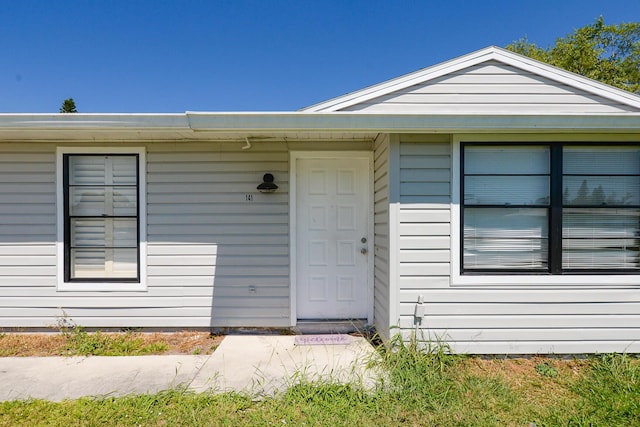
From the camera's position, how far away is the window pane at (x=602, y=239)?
331cm

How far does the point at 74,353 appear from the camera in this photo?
138 inches

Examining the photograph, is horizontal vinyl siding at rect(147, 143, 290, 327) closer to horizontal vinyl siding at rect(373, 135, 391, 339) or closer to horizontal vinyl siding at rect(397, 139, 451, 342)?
horizontal vinyl siding at rect(373, 135, 391, 339)

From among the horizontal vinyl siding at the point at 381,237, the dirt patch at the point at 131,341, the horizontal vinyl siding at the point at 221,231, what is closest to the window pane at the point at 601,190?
the horizontal vinyl siding at the point at 381,237

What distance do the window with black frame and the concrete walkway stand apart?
156 cm

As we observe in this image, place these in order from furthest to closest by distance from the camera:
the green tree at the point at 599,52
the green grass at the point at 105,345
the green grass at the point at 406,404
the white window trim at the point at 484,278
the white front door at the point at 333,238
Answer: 1. the green tree at the point at 599,52
2. the white front door at the point at 333,238
3. the green grass at the point at 105,345
4. the white window trim at the point at 484,278
5. the green grass at the point at 406,404

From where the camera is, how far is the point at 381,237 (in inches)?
144

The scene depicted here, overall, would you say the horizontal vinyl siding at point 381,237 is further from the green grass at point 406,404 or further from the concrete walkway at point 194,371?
the green grass at point 406,404

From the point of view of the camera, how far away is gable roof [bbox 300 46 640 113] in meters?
3.39

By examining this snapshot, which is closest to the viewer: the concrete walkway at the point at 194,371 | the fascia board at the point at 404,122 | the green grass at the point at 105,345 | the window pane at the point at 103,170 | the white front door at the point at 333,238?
the concrete walkway at the point at 194,371

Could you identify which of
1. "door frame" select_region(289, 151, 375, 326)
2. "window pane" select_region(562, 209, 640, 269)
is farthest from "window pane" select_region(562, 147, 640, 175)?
"door frame" select_region(289, 151, 375, 326)

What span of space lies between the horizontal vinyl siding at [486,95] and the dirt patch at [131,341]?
10.4 feet

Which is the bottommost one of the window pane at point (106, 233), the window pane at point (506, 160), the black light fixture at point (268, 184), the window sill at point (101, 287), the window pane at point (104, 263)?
the window sill at point (101, 287)

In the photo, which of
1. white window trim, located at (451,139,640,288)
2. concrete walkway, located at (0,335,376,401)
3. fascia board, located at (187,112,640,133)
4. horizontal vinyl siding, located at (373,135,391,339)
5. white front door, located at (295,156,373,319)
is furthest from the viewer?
white front door, located at (295,156,373,319)

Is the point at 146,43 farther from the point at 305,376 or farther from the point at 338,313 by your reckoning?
the point at 305,376
